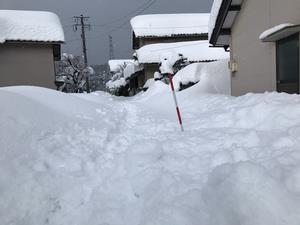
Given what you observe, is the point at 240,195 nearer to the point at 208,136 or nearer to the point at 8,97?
the point at 208,136

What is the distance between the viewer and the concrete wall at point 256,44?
809cm

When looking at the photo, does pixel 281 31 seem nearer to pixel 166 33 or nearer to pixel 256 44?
pixel 256 44

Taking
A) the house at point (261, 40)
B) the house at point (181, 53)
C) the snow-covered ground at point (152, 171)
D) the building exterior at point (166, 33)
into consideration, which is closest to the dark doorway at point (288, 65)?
the house at point (261, 40)

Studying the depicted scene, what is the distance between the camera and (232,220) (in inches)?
120

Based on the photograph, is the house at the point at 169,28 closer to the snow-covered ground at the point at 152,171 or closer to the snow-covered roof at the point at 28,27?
the snow-covered roof at the point at 28,27

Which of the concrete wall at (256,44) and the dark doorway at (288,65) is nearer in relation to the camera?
the dark doorway at (288,65)

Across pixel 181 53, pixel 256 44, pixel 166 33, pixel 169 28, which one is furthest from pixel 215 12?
pixel 169 28

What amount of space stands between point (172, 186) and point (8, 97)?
4.14 metres

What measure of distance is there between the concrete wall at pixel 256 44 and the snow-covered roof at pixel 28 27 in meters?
15.8

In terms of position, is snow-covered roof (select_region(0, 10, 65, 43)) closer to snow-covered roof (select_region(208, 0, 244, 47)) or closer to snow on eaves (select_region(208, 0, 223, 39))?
snow-covered roof (select_region(208, 0, 244, 47))

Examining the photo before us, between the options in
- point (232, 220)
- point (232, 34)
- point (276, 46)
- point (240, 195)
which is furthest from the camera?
point (232, 34)

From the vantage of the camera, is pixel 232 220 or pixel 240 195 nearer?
pixel 232 220

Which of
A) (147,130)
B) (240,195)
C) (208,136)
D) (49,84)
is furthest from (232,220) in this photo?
(49,84)

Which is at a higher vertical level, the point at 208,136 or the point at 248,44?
the point at 248,44
